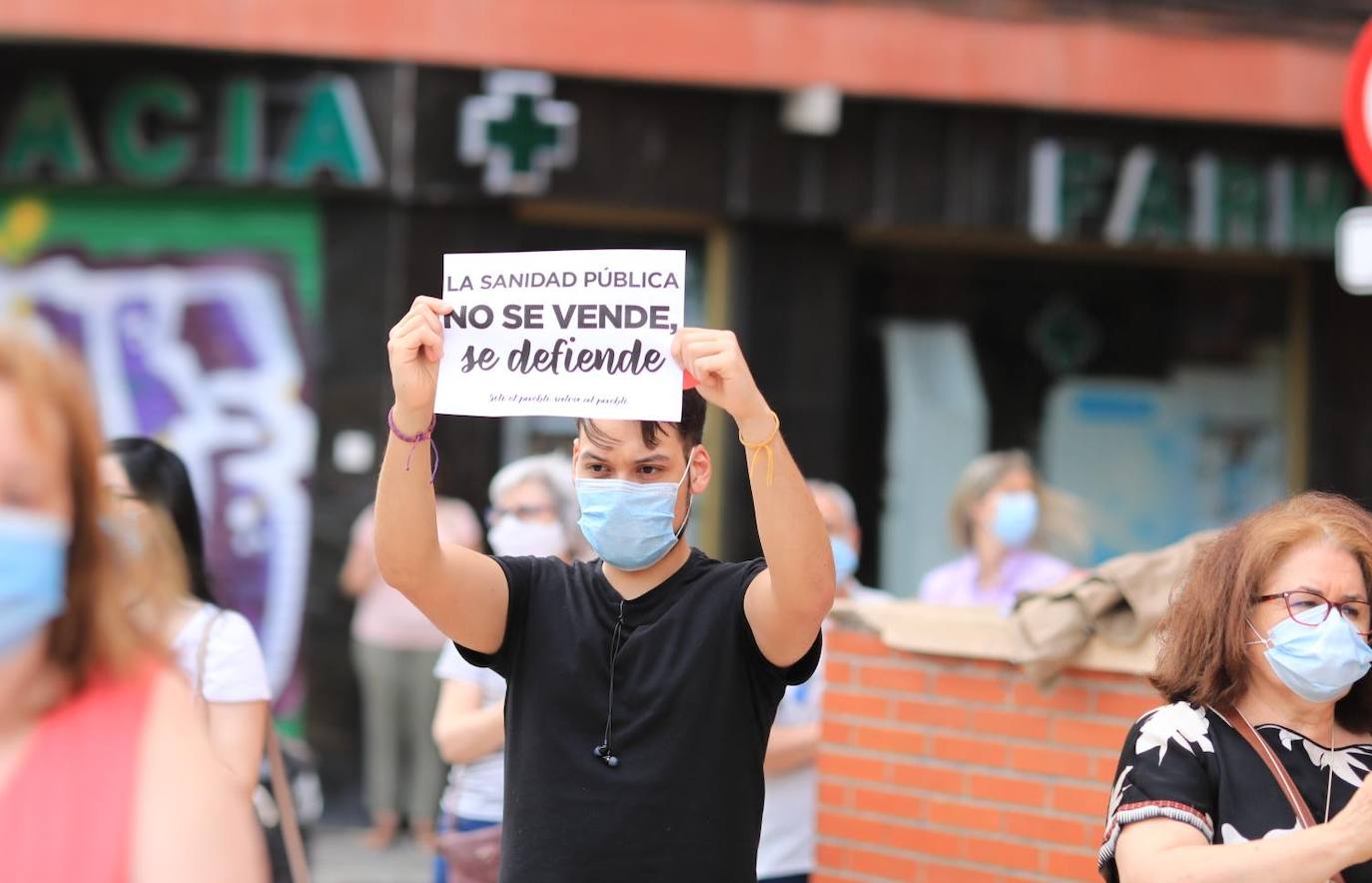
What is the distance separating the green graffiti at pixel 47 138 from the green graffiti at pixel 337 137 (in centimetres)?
120

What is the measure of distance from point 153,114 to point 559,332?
7.07 metres

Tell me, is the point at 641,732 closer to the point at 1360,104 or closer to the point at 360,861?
the point at 1360,104

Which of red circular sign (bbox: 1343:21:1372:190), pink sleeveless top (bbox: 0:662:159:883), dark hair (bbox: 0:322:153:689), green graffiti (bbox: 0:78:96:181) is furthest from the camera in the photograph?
green graffiti (bbox: 0:78:96:181)

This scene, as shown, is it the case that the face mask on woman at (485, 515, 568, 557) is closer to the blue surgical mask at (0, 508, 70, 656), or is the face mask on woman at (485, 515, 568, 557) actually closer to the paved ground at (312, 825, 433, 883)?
the blue surgical mask at (0, 508, 70, 656)

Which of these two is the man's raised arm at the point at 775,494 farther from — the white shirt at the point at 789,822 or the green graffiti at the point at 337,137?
the green graffiti at the point at 337,137

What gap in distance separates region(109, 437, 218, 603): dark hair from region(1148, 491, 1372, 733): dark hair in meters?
2.18

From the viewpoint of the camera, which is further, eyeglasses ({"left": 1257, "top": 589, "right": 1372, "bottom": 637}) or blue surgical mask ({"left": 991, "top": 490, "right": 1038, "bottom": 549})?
blue surgical mask ({"left": 991, "top": 490, "right": 1038, "bottom": 549})

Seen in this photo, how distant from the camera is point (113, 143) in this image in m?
9.68

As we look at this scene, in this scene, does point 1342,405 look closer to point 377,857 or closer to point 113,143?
point 377,857

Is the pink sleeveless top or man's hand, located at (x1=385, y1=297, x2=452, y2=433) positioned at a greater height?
man's hand, located at (x1=385, y1=297, x2=452, y2=433)

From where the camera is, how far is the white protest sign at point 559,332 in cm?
319

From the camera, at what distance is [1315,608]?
3066 millimetres

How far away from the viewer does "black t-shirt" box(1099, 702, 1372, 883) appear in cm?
293

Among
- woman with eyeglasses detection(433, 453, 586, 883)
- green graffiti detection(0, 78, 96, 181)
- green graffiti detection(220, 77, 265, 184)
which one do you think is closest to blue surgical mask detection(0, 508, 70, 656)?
woman with eyeglasses detection(433, 453, 586, 883)
